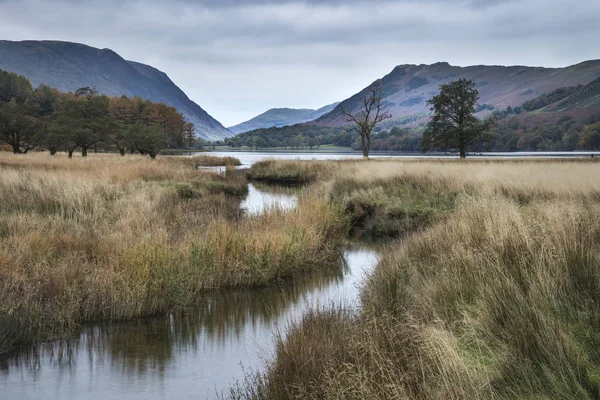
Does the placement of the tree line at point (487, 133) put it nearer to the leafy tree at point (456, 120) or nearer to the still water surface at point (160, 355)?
the leafy tree at point (456, 120)

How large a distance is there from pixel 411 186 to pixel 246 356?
548 inches

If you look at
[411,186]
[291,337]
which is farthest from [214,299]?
[411,186]

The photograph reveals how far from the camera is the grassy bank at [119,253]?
691 centimetres

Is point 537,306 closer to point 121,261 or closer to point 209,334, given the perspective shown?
point 209,334

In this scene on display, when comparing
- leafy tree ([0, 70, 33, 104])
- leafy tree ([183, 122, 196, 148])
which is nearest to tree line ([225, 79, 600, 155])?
leafy tree ([183, 122, 196, 148])

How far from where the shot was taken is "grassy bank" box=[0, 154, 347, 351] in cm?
691

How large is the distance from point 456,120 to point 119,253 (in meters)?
43.2

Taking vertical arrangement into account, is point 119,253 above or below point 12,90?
below

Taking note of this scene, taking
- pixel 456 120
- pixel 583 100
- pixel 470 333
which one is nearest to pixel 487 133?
pixel 456 120

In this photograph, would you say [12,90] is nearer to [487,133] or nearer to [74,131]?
[74,131]

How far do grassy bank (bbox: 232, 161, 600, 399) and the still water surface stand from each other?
3.32ft

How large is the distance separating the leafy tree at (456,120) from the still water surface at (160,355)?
1580 inches

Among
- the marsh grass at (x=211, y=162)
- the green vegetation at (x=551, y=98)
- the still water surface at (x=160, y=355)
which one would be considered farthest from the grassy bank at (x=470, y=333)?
the green vegetation at (x=551, y=98)

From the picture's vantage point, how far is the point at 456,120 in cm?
4581
